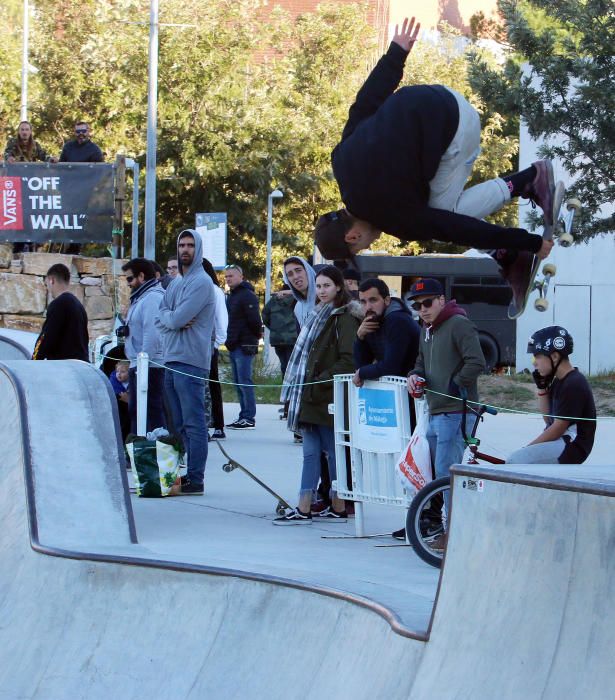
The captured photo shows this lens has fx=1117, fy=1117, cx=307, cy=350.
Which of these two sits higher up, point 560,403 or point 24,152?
point 24,152

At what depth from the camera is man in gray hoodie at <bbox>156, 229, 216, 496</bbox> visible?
9.53 meters

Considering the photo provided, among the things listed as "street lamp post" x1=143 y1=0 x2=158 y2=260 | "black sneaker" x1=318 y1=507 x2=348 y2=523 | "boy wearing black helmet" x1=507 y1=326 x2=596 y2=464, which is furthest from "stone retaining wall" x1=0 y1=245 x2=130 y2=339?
"boy wearing black helmet" x1=507 y1=326 x2=596 y2=464

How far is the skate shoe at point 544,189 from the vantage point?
16.1 feet

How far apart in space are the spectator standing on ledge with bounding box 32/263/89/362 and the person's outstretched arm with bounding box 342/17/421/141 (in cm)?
600

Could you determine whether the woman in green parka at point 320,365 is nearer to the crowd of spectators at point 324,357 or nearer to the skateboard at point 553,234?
the crowd of spectators at point 324,357

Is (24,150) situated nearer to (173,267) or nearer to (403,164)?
(173,267)

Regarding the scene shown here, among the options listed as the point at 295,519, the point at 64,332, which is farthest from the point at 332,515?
the point at 64,332

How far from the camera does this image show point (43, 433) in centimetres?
798

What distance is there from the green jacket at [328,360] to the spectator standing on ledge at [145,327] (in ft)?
7.96

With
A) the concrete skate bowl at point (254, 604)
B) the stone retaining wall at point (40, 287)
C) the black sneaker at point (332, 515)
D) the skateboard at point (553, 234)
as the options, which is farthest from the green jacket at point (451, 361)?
the stone retaining wall at point (40, 287)

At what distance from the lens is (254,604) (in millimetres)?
5582

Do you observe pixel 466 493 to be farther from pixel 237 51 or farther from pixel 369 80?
pixel 237 51

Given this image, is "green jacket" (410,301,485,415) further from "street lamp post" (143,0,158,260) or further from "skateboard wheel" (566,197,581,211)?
"street lamp post" (143,0,158,260)

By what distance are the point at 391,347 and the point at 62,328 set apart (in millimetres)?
3637
